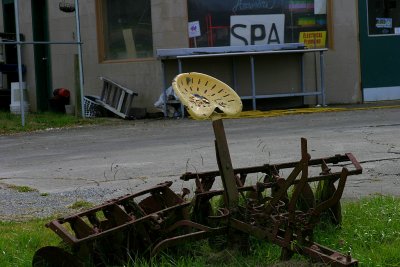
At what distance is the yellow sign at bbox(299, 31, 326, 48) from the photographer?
16125 millimetres

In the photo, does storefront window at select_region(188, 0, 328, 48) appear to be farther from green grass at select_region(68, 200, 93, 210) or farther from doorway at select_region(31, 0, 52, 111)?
green grass at select_region(68, 200, 93, 210)

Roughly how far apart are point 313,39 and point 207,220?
11914 mm

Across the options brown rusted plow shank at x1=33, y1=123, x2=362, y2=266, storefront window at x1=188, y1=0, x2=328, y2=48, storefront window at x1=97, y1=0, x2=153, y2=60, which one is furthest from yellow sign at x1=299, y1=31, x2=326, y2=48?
brown rusted plow shank at x1=33, y1=123, x2=362, y2=266

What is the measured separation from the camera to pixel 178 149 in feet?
33.6

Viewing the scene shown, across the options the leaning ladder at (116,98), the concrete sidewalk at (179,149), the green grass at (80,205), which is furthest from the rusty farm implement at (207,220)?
the leaning ladder at (116,98)

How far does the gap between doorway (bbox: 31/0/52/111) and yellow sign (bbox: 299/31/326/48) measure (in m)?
6.50

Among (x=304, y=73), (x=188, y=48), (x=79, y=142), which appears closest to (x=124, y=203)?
(x=79, y=142)

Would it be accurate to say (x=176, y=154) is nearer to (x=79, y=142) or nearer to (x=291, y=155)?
(x=291, y=155)

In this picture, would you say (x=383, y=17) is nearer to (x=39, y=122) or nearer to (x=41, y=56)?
(x=39, y=122)

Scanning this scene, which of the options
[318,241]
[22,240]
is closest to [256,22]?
[22,240]

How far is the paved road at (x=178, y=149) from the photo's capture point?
7961 mm

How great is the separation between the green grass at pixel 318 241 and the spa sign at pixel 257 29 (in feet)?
33.7

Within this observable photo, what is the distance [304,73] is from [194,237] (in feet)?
40.2

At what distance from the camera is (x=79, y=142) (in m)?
11.9
